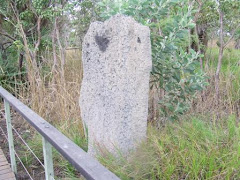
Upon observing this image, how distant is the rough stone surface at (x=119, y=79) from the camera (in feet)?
6.67

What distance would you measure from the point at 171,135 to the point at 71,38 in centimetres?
428

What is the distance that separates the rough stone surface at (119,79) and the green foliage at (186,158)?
141mm

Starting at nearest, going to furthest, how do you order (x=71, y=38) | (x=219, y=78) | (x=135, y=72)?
(x=135, y=72) < (x=219, y=78) < (x=71, y=38)

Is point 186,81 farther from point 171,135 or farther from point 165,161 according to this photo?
point 165,161

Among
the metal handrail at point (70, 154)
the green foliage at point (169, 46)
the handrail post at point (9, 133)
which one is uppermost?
the green foliage at point (169, 46)

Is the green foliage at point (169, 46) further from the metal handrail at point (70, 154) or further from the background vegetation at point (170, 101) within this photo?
the metal handrail at point (70, 154)

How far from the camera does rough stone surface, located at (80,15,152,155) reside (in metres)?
2.03

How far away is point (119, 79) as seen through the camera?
6.68ft

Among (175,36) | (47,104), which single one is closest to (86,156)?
(175,36)

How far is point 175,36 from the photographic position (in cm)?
241

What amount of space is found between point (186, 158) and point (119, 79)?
2.32 feet

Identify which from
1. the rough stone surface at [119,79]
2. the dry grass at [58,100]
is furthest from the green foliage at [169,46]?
the dry grass at [58,100]

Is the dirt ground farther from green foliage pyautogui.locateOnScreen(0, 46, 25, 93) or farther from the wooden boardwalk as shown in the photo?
green foliage pyautogui.locateOnScreen(0, 46, 25, 93)

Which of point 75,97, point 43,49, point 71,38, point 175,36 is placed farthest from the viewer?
point 71,38
